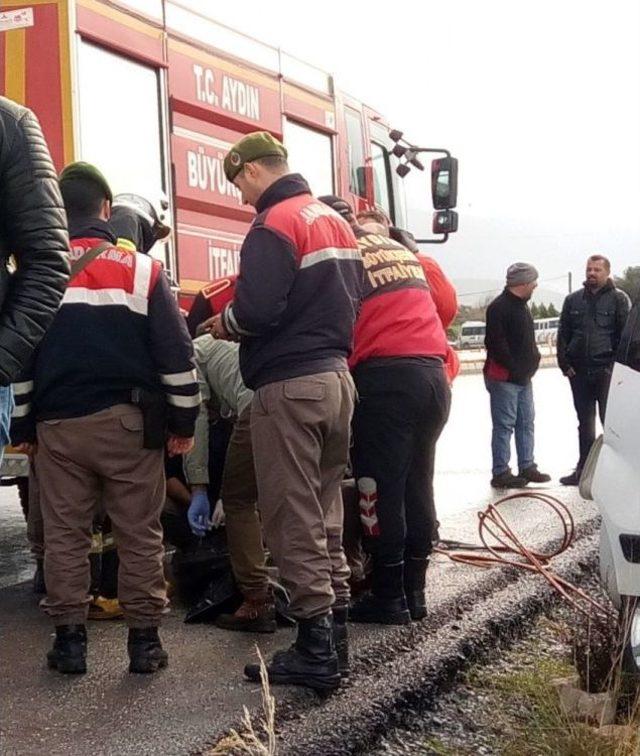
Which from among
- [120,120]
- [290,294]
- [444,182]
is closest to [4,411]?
[290,294]

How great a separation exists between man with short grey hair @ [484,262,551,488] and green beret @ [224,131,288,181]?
610 centimetres

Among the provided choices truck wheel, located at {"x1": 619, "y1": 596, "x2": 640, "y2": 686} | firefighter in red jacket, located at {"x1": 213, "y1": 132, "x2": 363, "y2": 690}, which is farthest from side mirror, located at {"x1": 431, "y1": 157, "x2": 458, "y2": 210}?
truck wheel, located at {"x1": 619, "y1": 596, "x2": 640, "y2": 686}

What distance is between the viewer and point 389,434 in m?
5.59

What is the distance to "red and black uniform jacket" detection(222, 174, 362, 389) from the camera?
15.4 ft

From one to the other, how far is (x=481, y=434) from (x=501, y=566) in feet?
34.0

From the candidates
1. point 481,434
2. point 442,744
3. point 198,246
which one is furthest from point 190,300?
point 481,434

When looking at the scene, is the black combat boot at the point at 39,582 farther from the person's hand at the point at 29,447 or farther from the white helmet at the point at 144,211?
the white helmet at the point at 144,211

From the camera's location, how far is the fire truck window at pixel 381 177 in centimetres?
1046

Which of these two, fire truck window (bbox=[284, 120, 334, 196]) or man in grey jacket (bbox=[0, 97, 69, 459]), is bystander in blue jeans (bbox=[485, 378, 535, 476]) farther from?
man in grey jacket (bbox=[0, 97, 69, 459])

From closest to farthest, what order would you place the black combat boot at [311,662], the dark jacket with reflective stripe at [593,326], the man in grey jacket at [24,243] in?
the man in grey jacket at [24,243] → the black combat boot at [311,662] → the dark jacket with reflective stripe at [593,326]

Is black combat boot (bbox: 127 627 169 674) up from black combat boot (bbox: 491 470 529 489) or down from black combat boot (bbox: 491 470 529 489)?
up

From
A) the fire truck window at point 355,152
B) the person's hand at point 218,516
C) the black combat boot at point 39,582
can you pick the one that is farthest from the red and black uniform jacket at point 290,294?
the fire truck window at point 355,152

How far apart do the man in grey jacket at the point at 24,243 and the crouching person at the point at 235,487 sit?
218 centimetres

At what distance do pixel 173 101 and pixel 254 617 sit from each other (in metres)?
3.25
